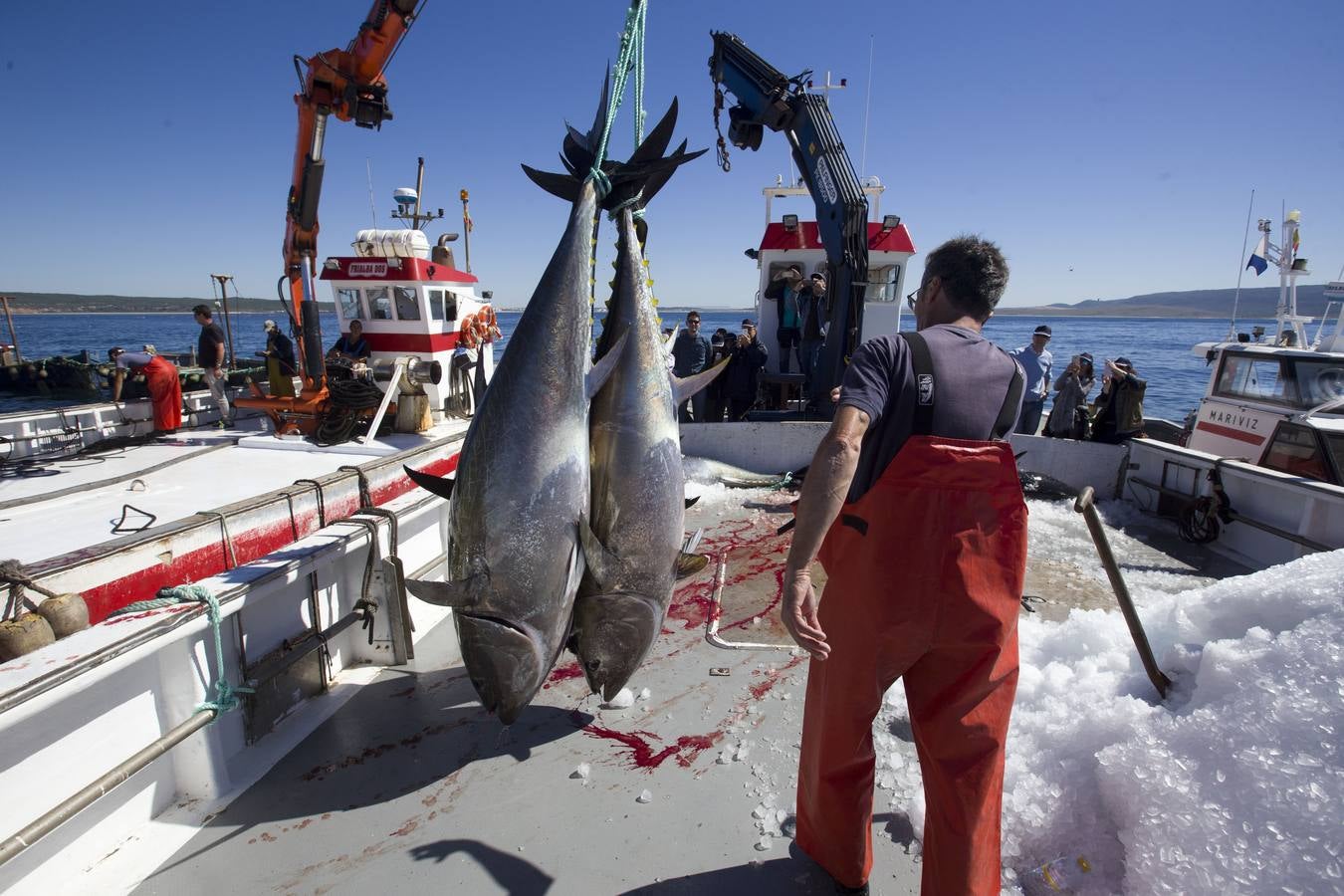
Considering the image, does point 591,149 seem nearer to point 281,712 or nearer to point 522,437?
point 522,437

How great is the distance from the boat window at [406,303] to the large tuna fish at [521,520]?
255 inches

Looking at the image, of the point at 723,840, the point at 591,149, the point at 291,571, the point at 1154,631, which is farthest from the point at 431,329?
the point at 1154,631

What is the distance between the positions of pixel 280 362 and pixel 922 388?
8644 millimetres

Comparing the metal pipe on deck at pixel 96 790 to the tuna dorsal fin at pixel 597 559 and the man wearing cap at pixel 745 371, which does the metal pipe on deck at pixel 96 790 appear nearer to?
the tuna dorsal fin at pixel 597 559

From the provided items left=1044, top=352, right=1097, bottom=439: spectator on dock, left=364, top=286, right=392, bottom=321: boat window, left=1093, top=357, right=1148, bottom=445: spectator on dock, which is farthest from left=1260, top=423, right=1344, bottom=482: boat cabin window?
left=364, top=286, right=392, bottom=321: boat window

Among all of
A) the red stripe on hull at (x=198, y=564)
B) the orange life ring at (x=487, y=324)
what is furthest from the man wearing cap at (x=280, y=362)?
the red stripe on hull at (x=198, y=564)

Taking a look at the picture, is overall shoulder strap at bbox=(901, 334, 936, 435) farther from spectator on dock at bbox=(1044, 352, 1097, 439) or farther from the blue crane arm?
spectator on dock at bbox=(1044, 352, 1097, 439)

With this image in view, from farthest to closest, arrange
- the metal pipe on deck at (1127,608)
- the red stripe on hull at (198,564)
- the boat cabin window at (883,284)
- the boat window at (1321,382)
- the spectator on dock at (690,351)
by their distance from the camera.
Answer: the boat cabin window at (883,284)
the spectator on dock at (690,351)
the boat window at (1321,382)
the red stripe on hull at (198,564)
the metal pipe on deck at (1127,608)

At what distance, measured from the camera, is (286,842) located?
2.22 meters

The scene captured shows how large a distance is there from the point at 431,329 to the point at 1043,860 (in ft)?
25.3

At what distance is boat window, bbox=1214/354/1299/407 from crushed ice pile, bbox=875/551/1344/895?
5586mm

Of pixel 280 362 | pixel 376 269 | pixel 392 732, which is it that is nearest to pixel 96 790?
pixel 392 732

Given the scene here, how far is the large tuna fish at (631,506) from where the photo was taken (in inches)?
75.4

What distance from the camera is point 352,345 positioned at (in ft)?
24.7
